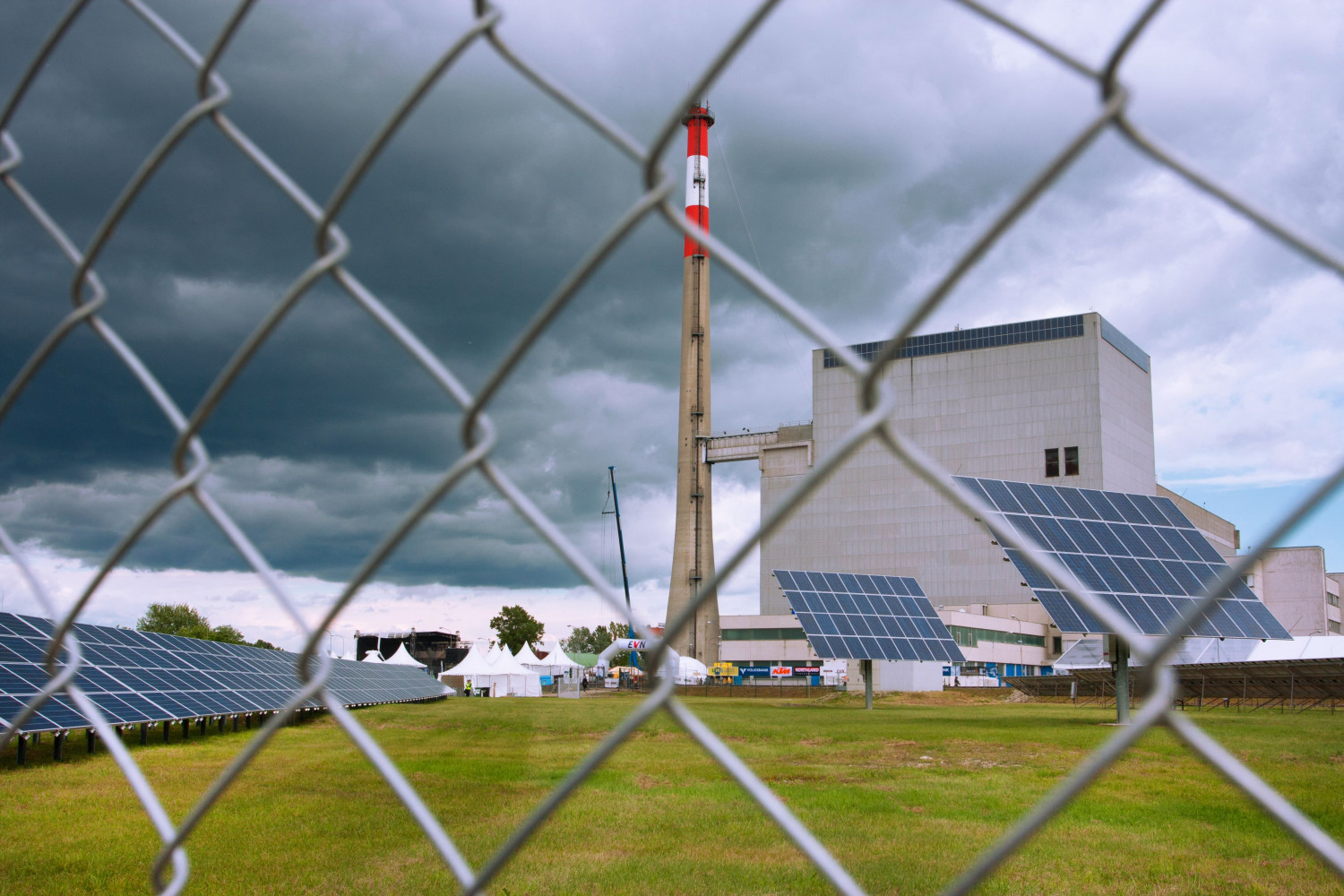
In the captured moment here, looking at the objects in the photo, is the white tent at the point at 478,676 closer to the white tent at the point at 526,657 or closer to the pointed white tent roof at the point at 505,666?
the pointed white tent roof at the point at 505,666

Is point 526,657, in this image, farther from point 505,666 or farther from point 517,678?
point 505,666

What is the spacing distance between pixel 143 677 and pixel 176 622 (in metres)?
53.1

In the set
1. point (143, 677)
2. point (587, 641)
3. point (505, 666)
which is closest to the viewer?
point (143, 677)

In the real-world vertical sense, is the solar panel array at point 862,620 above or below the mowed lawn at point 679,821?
above

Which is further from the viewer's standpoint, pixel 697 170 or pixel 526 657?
pixel 697 170

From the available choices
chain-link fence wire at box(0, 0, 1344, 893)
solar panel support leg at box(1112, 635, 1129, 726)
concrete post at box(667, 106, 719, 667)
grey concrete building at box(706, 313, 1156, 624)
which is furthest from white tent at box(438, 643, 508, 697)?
chain-link fence wire at box(0, 0, 1344, 893)

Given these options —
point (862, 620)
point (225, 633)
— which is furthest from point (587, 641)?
point (862, 620)

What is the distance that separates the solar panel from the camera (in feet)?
45.1

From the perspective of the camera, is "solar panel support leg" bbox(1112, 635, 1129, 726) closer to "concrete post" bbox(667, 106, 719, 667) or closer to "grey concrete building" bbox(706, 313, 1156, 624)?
"grey concrete building" bbox(706, 313, 1156, 624)

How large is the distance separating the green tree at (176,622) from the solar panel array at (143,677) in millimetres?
42537

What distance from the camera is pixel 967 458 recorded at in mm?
53875

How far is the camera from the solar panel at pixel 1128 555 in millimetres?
13750

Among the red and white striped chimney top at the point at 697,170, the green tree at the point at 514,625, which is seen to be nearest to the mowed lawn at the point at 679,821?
the red and white striped chimney top at the point at 697,170

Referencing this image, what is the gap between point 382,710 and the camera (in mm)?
19562
